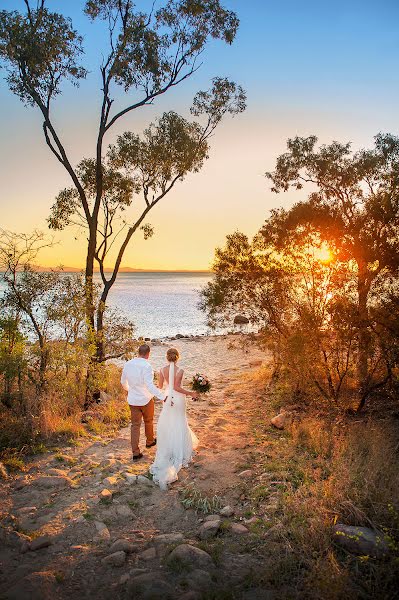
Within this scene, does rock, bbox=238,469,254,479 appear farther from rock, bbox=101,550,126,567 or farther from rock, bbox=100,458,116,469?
rock, bbox=101,550,126,567

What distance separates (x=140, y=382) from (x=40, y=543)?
417 cm

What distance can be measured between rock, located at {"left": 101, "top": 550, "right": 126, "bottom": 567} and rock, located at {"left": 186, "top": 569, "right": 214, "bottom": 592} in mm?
1013

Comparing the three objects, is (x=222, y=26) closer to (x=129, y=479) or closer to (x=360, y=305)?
(x=360, y=305)

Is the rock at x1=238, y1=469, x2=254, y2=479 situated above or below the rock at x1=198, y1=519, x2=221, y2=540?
below

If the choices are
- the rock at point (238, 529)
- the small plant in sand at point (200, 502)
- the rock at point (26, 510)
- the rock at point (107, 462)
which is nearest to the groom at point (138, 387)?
the rock at point (107, 462)

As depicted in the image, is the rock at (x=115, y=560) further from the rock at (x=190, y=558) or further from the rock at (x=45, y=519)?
the rock at (x=45, y=519)

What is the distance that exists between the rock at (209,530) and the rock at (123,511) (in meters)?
1.39

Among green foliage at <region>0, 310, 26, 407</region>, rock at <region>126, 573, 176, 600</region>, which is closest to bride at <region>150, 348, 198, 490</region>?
rock at <region>126, 573, 176, 600</region>

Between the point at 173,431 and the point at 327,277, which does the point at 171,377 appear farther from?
the point at 327,277

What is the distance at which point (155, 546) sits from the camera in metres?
6.11

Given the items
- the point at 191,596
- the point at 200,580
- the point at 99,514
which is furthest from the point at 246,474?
the point at 191,596

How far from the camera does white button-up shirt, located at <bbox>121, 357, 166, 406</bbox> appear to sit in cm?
962

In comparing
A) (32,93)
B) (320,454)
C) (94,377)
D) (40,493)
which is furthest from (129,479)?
(32,93)

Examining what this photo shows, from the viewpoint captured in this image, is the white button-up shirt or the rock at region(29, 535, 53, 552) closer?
the rock at region(29, 535, 53, 552)
